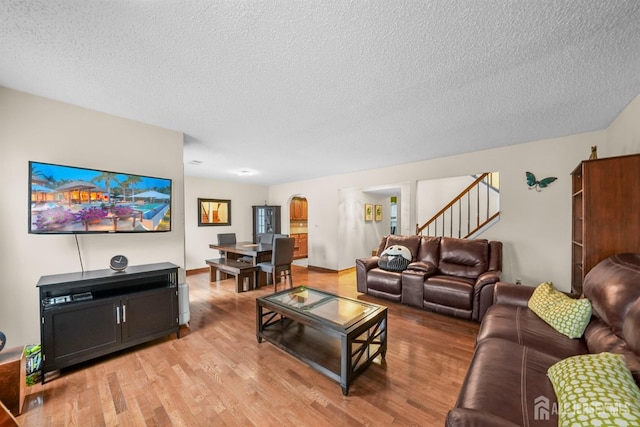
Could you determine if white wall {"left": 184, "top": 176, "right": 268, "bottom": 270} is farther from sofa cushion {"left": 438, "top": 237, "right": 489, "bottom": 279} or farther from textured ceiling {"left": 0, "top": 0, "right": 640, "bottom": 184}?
sofa cushion {"left": 438, "top": 237, "right": 489, "bottom": 279}

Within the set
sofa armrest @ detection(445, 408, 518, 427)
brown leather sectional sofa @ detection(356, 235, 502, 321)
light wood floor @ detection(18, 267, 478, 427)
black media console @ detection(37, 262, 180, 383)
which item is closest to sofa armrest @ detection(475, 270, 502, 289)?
brown leather sectional sofa @ detection(356, 235, 502, 321)

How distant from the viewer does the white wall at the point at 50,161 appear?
1.97m

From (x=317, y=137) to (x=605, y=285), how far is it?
286 cm

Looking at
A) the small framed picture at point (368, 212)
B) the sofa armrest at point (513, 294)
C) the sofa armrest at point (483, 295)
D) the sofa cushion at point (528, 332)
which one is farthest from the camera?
the small framed picture at point (368, 212)

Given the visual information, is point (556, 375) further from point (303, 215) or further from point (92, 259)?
point (303, 215)

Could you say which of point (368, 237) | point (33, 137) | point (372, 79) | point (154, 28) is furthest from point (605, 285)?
point (368, 237)

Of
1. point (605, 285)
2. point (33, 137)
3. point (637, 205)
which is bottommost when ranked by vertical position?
point (605, 285)

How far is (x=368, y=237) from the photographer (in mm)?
6758

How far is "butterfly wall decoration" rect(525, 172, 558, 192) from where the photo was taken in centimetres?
319

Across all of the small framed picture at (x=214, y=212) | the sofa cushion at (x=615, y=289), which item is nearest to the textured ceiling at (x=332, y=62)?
the sofa cushion at (x=615, y=289)

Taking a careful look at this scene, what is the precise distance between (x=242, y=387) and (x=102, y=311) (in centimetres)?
142

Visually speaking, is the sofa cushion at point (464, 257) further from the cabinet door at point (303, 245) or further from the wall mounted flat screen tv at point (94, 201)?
the cabinet door at point (303, 245)

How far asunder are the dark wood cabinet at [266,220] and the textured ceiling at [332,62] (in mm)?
4103

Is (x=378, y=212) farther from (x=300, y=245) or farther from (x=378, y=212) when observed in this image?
(x=300, y=245)
